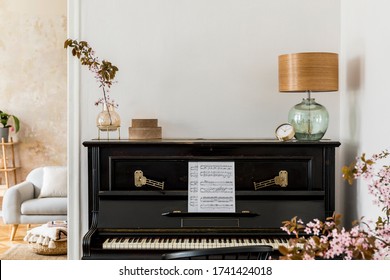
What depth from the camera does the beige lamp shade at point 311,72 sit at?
10.9ft

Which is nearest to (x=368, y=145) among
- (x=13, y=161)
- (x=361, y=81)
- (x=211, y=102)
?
(x=361, y=81)

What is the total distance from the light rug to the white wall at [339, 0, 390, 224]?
298 cm

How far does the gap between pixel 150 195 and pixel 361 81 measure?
4.64 ft

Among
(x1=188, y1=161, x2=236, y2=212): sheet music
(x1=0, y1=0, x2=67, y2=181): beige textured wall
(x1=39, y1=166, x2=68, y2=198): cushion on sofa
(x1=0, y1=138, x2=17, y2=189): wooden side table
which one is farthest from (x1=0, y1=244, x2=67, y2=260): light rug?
(x1=188, y1=161, x2=236, y2=212): sheet music

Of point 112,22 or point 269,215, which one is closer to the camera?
point 269,215

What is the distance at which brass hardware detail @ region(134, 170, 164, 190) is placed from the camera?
3.37 m

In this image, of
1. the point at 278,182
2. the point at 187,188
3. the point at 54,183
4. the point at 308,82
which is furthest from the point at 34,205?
the point at 308,82

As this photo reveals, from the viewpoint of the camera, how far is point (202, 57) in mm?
3775

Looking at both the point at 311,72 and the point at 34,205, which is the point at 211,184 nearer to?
the point at 311,72

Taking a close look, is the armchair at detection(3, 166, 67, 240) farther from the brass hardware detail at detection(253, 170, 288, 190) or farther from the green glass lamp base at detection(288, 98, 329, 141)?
the green glass lamp base at detection(288, 98, 329, 141)

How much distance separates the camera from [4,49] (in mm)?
7512

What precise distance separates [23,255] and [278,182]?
325 centimetres
